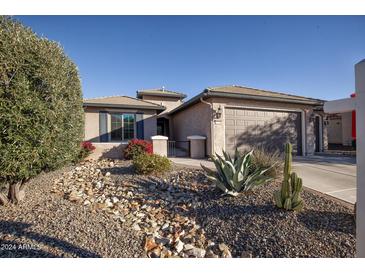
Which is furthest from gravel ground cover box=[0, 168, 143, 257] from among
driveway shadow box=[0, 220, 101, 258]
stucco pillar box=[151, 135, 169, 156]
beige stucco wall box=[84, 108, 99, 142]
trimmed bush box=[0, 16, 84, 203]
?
beige stucco wall box=[84, 108, 99, 142]

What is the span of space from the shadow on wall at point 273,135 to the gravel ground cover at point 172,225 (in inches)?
211

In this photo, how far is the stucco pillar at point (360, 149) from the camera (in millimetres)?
1350

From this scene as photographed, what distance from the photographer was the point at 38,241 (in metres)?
2.79

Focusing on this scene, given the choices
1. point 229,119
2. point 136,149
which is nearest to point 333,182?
point 229,119

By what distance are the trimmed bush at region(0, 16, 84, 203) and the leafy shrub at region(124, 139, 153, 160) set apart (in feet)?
15.4

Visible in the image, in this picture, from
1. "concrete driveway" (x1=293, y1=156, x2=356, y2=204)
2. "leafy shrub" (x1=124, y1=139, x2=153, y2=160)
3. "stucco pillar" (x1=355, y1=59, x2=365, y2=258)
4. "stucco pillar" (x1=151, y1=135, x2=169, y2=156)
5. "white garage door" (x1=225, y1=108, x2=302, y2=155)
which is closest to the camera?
"stucco pillar" (x1=355, y1=59, x2=365, y2=258)

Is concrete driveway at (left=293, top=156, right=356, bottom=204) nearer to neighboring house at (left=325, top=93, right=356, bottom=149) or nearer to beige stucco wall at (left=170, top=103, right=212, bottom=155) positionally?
beige stucco wall at (left=170, top=103, right=212, bottom=155)

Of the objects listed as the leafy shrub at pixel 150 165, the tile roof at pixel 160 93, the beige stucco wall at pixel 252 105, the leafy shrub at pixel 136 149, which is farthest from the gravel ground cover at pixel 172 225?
the tile roof at pixel 160 93

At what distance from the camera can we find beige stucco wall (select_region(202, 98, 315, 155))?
9.48m

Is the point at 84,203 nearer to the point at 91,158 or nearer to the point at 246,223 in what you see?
the point at 246,223

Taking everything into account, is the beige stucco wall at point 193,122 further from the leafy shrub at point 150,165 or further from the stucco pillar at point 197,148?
the leafy shrub at point 150,165

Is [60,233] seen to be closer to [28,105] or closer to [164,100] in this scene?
[28,105]

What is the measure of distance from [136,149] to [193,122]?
4.49 m

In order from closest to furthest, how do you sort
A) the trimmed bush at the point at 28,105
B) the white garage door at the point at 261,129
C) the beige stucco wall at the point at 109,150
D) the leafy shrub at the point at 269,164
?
the trimmed bush at the point at 28,105
the leafy shrub at the point at 269,164
the beige stucco wall at the point at 109,150
the white garage door at the point at 261,129
